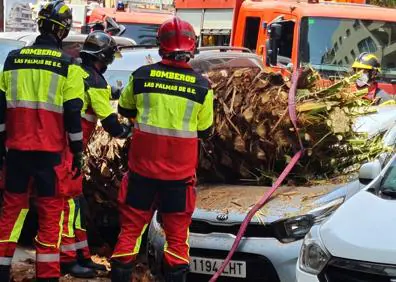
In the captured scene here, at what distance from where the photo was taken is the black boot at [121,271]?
16.3 ft

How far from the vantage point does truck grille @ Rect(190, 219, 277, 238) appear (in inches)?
198

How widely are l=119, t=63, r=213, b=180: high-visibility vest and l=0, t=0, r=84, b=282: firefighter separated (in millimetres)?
522

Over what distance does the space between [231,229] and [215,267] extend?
→ 291 mm

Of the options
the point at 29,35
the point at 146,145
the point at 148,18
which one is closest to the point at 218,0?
the point at 148,18

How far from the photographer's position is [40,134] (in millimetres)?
5121

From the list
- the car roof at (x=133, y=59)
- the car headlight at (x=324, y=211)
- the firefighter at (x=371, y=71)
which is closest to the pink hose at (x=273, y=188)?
the car headlight at (x=324, y=211)

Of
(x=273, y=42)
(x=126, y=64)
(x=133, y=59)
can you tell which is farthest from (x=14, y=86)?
(x=273, y=42)

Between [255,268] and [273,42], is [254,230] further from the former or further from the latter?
[273,42]

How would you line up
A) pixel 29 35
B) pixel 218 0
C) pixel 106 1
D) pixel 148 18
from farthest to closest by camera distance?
pixel 106 1
pixel 148 18
pixel 218 0
pixel 29 35

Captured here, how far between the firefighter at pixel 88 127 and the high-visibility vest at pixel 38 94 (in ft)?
1.40

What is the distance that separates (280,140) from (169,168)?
3.81 ft

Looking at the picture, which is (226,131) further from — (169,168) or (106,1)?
(106,1)

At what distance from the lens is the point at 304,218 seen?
5043mm

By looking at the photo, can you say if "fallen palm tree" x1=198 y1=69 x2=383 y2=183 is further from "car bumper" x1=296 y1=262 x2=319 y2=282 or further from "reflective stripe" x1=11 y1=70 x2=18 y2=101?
"car bumper" x1=296 y1=262 x2=319 y2=282
